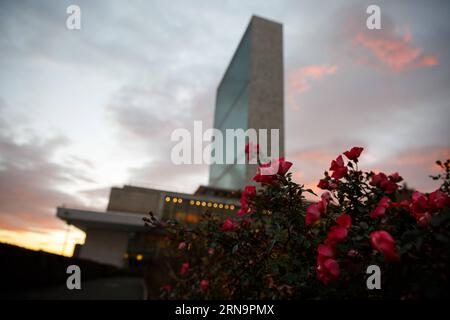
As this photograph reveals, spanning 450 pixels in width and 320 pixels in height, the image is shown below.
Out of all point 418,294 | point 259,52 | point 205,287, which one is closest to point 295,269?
point 418,294

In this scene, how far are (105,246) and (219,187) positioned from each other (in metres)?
23.6

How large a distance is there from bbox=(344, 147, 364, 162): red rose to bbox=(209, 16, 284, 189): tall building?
116 feet

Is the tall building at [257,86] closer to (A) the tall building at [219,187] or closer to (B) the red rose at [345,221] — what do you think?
(A) the tall building at [219,187]

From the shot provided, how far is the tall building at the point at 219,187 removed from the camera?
23188mm

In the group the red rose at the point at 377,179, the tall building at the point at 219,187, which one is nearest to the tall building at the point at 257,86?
the tall building at the point at 219,187

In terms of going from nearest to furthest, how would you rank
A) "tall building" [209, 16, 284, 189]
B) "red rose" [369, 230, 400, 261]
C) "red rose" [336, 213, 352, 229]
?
"red rose" [369, 230, 400, 261] < "red rose" [336, 213, 352, 229] < "tall building" [209, 16, 284, 189]

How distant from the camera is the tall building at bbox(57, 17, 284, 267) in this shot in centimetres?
2319

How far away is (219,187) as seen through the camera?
47.7 meters

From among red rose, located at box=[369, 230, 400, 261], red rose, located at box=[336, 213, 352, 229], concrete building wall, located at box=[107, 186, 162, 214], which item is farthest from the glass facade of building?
red rose, located at box=[369, 230, 400, 261]

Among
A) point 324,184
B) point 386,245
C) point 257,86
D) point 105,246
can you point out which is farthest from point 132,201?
point 386,245

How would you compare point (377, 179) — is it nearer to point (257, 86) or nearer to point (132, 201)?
point (132, 201)

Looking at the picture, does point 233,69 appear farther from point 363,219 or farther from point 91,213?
point 363,219

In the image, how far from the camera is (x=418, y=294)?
2.22ft

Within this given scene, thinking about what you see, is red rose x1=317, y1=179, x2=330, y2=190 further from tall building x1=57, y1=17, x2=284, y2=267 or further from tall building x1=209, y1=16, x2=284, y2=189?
tall building x1=209, y1=16, x2=284, y2=189
